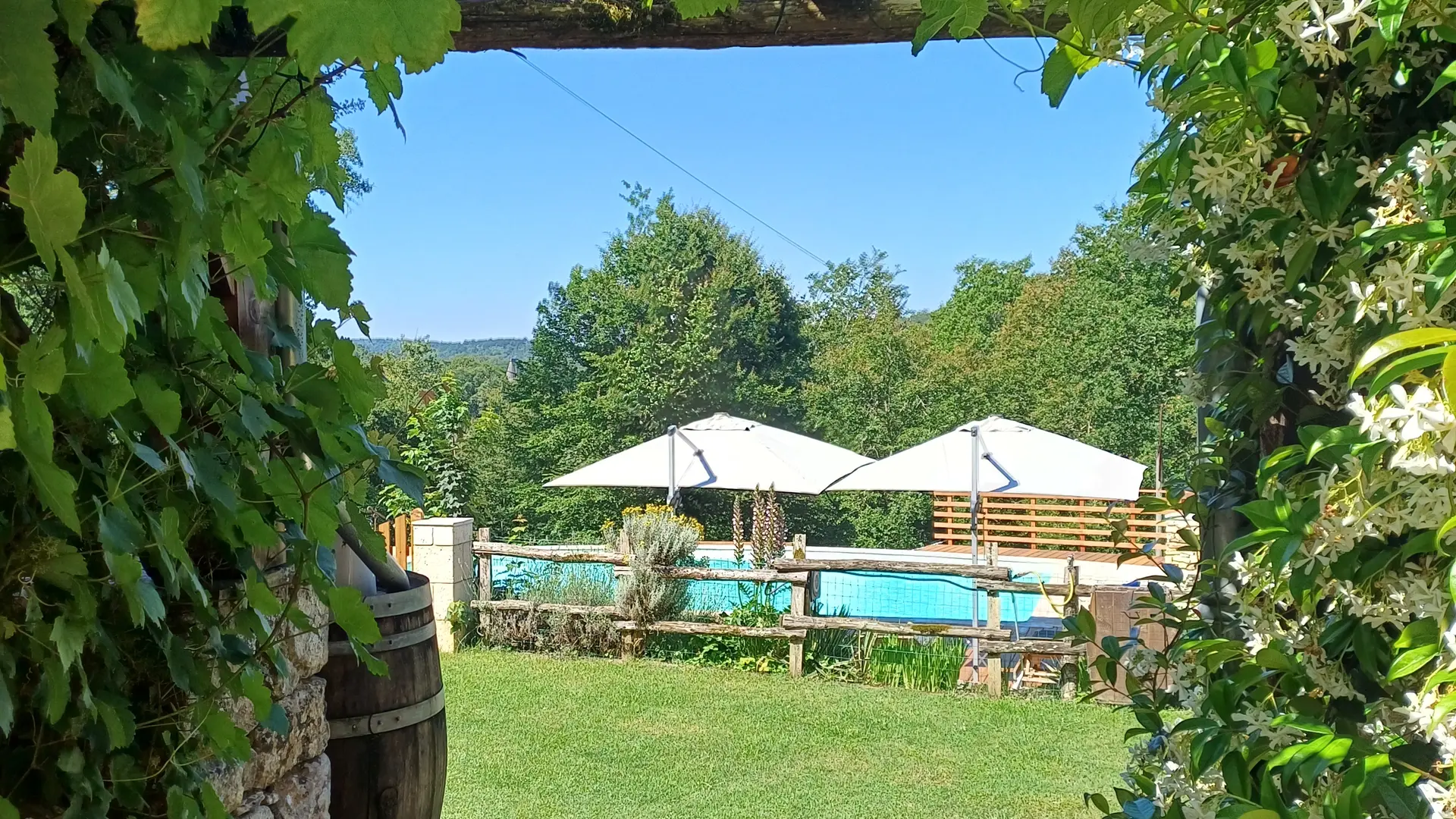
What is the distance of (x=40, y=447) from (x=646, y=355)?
2138cm

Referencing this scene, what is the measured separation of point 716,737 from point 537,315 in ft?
61.7

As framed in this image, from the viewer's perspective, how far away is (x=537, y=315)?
23406mm

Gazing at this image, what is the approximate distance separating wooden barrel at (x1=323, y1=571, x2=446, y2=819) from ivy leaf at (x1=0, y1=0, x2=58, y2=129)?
1426 millimetres

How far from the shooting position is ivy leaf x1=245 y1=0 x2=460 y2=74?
435mm

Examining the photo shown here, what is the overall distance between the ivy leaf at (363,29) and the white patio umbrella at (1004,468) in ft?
25.7

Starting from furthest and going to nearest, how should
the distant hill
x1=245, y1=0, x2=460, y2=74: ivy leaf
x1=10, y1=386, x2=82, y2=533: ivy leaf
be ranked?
Result: 1. the distant hill
2. x1=10, y1=386, x2=82, y2=533: ivy leaf
3. x1=245, y1=0, x2=460, y2=74: ivy leaf

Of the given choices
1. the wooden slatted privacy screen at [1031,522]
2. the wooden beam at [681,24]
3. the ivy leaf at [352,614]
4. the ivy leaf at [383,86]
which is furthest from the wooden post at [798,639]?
the wooden slatted privacy screen at [1031,522]

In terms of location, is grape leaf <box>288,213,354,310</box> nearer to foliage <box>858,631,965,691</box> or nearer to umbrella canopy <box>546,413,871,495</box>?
foliage <box>858,631,965,691</box>

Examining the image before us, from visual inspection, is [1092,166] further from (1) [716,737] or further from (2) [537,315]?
(1) [716,737]

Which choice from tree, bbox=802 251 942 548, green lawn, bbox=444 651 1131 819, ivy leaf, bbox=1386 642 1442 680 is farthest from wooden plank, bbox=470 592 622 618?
tree, bbox=802 251 942 548

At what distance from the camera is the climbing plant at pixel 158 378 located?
0.51 metres

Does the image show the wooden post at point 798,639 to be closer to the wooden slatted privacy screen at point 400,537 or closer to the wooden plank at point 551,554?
the wooden plank at point 551,554

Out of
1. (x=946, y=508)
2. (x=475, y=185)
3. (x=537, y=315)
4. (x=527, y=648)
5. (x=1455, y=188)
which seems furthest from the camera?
(x=475, y=185)

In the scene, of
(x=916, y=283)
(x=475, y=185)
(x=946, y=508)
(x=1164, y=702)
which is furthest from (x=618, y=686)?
(x=475, y=185)
